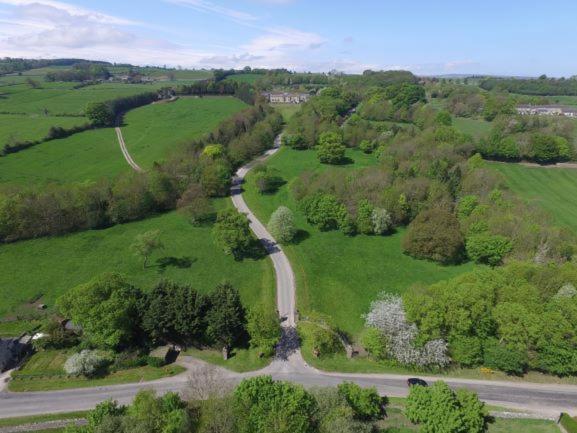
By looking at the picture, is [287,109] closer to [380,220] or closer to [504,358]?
[380,220]

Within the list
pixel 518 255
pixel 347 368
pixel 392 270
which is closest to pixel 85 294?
pixel 347 368

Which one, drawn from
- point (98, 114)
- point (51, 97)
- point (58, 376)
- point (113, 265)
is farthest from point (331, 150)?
point (51, 97)

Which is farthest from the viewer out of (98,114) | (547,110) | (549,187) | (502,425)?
(547,110)

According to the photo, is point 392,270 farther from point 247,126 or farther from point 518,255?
point 247,126

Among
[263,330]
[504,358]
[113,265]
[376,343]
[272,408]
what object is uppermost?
[272,408]

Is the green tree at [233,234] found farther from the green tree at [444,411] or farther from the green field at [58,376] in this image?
the green tree at [444,411]

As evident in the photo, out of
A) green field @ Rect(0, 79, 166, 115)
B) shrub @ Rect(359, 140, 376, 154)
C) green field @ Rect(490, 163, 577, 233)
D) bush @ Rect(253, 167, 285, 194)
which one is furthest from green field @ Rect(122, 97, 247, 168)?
green field @ Rect(490, 163, 577, 233)
